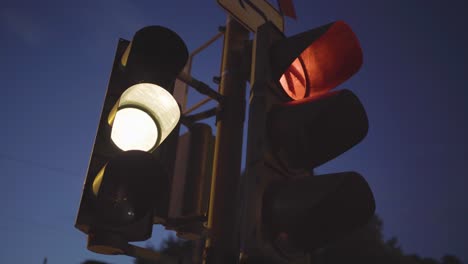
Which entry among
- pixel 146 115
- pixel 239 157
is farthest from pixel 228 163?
pixel 146 115

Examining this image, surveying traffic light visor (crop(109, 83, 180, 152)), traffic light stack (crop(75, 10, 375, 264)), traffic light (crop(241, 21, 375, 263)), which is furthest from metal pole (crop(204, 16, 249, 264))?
traffic light visor (crop(109, 83, 180, 152))

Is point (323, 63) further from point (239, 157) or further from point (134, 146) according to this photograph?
point (134, 146)

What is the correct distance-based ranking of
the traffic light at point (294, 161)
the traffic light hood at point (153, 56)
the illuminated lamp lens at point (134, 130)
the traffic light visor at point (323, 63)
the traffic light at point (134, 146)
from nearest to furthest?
1. the traffic light at point (134, 146)
2. the traffic light at point (294, 161)
3. the illuminated lamp lens at point (134, 130)
4. the traffic light hood at point (153, 56)
5. the traffic light visor at point (323, 63)

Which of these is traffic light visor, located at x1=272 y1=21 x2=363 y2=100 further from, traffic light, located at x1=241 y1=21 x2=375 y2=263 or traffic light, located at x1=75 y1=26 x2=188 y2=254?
traffic light, located at x1=75 y1=26 x2=188 y2=254

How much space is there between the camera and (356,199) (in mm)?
1844

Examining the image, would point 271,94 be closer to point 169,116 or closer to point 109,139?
point 169,116

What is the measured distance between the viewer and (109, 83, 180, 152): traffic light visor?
190 cm

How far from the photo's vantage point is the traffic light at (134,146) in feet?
5.20

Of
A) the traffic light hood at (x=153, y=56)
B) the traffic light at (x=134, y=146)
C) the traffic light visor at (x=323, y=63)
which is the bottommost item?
the traffic light at (x=134, y=146)

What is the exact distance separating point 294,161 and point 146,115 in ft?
2.52

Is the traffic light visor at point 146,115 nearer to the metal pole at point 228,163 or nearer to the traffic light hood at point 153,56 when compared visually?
the traffic light hood at point 153,56

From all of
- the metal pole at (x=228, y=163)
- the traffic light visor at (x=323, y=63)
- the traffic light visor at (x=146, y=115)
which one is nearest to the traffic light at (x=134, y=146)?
the traffic light visor at (x=146, y=115)

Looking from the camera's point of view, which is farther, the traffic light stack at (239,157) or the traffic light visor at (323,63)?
the traffic light visor at (323,63)

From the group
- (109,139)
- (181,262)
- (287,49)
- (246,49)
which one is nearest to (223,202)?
(181,262)
